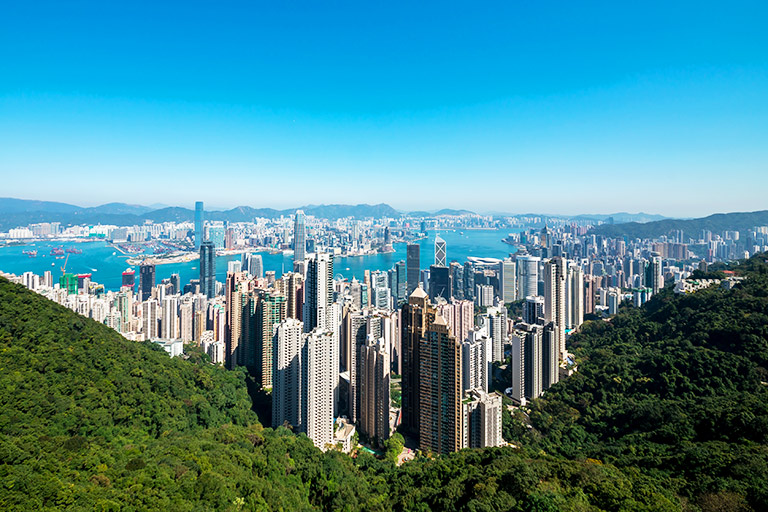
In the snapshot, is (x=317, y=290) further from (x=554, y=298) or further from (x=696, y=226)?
(x=696, y=226)

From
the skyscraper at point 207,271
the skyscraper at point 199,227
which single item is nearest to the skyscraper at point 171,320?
the skyscraper at point 207,271

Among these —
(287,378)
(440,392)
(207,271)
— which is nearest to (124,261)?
(207,271)

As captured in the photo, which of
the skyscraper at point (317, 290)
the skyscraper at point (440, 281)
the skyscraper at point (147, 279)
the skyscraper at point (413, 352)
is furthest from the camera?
the skyscraper at point (440, 281)

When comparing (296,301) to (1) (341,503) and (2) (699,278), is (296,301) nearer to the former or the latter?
(1) (341,503)

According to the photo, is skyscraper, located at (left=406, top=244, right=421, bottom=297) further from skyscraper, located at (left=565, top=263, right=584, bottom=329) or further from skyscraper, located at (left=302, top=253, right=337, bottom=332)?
skyscraper, located at (left=302, top=253, right=337, bottom=332)

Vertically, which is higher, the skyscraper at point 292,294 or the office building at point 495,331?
the skyscraper at point 292,294

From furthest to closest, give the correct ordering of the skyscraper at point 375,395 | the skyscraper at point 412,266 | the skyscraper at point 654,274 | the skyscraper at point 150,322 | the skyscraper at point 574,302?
1. the skyscraper at point 412,266
2. the skyscraper at point 654,274
3. the skyscraper at point 574,302
4. the skyscraper at point 150,322
5. the skyscraper at point 375,395

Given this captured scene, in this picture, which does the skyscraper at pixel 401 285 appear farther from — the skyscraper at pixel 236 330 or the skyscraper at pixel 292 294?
the skyscraper at pixel 236 330

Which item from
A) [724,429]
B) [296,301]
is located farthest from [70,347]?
[724,429]
